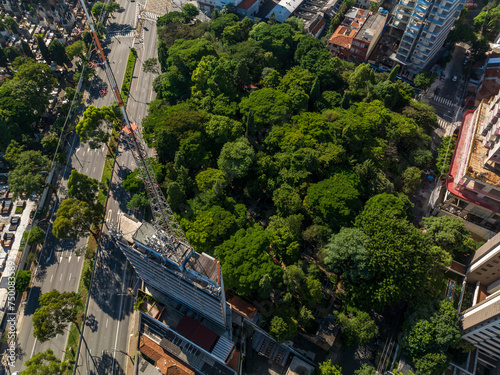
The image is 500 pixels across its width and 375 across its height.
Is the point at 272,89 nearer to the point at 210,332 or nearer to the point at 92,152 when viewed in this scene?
the point at 92,152

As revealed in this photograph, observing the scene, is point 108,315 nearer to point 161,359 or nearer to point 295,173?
point 161,359

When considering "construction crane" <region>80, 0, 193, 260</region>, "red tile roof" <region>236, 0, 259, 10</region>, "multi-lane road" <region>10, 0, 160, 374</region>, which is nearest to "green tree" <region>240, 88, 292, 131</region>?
"construction crane" <region>80, 0, 193, 260</region>

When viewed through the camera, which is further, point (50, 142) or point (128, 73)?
point (128, 73)

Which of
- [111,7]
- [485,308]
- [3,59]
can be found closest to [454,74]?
[485,308]

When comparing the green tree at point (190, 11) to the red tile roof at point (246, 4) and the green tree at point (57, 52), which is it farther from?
the green tree at point (57, 52)

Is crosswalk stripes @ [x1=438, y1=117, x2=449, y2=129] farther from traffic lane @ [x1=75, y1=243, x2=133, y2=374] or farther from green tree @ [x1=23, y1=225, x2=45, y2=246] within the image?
green tree @ [x1=23, y1=225, x2=45, y2=246]

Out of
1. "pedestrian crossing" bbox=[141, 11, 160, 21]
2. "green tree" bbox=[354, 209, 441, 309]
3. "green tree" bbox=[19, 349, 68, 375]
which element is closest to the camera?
"green tree" bbox=[19, 349, 68, 375]
